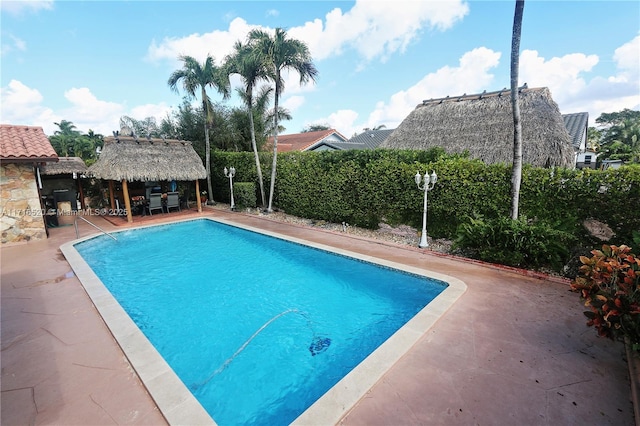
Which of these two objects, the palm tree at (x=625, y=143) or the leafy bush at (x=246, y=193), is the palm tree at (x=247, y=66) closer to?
the leafy bush at (x=246, y=193)

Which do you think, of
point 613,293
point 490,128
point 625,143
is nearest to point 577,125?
point 490,128

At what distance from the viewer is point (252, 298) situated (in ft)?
20.2

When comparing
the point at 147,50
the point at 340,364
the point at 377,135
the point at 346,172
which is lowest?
the point at 340,364

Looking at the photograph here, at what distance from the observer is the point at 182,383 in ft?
10.7

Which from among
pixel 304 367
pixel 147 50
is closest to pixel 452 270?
pixel 304 367

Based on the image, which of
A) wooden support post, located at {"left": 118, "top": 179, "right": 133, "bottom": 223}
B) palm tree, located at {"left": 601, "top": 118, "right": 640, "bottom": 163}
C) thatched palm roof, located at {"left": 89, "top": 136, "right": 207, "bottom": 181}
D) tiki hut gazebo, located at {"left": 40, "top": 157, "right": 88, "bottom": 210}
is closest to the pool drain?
wooden support post, located at {"left": 118, "top": 179, "right": 133, "bottom": 223}

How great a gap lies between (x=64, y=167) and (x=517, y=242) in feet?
61.0

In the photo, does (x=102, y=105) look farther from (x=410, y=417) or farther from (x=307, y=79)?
(x=410, y=417)

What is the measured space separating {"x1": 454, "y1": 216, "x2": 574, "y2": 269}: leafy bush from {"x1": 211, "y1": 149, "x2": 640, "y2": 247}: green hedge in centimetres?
46

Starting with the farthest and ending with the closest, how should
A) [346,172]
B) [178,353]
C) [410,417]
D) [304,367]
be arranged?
[346,172] < [178,353] < [304,367] < [410,417]

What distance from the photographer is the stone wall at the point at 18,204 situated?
8586 millimetres

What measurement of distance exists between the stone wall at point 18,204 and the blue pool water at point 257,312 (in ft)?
5.62

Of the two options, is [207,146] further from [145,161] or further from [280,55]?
[280,55]

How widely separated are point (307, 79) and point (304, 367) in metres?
12.1
